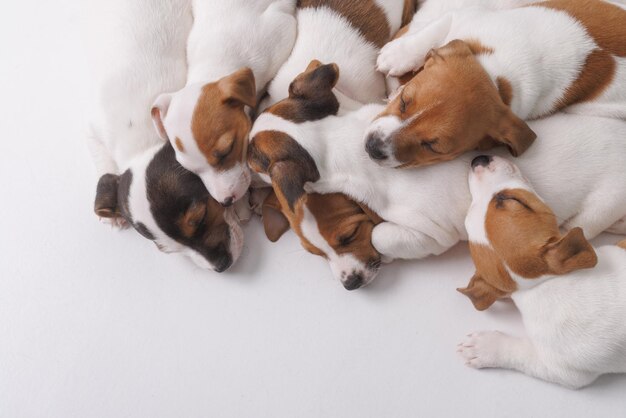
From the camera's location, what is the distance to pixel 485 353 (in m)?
2.81

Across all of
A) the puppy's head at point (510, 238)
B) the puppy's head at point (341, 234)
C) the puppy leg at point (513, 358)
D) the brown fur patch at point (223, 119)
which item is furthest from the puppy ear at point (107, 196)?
the puppy leg at point (513, 358)

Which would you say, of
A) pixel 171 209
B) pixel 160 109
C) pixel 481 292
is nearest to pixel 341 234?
pixel 481 292

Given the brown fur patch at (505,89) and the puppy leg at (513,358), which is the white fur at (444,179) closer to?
the brown fur patch at (505,89)

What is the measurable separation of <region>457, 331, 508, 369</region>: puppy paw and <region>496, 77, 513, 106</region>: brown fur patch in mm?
1050

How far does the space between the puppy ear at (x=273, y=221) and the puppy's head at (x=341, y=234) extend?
0.35 feet

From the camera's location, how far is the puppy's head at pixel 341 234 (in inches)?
114

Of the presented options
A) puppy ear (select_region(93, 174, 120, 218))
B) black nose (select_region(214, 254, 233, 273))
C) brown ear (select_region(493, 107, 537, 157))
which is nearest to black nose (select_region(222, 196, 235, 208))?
black nose (select_region(214, 254, 233, 273))

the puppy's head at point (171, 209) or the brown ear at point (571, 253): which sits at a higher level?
the brown ear at point (571, 253)

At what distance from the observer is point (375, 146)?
2.69 meters

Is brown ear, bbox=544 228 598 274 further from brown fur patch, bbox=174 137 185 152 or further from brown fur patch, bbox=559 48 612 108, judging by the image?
brown fur patch, bbox=174 137 185 152

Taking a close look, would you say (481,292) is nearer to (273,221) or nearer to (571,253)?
(571,253)

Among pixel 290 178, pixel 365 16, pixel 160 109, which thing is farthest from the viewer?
pixel 365 16

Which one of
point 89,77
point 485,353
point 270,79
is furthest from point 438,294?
point 89,77

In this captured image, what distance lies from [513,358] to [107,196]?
2054 millimetres
